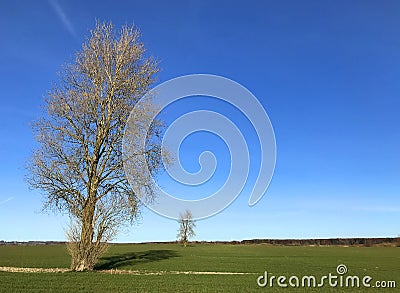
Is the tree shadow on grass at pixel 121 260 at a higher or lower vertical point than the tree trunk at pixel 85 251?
lower

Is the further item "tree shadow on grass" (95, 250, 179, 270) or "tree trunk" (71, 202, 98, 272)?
"tree shadow on grass" (95, 250, 179, 270)

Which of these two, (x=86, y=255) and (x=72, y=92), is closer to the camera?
(x=86, y=255)

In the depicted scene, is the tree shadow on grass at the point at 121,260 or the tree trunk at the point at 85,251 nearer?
the tree trunk at the point at 85,251

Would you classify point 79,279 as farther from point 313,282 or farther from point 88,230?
point 313,282

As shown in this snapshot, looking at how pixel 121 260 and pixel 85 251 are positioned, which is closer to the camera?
pixel 85 251

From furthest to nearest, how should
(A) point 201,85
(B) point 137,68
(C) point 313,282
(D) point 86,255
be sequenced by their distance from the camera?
(B) point 137,68 → (D) point 86,255 → (C) point 313,282 → (A) point 201,85

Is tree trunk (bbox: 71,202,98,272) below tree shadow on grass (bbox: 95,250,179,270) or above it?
above

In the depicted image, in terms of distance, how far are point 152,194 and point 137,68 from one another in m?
8.98

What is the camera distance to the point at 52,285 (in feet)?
61.8

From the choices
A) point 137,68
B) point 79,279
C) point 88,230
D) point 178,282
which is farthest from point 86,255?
point 137,68

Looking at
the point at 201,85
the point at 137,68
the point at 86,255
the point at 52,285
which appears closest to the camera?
the point at 52,285

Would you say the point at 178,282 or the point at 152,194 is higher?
the point at 152,194

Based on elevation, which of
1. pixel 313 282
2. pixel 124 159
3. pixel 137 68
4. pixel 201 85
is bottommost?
pixel 313 282

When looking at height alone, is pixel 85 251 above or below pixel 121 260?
above
